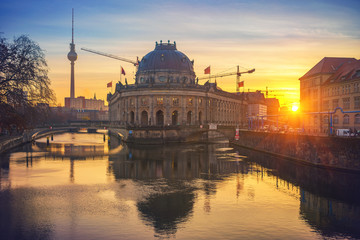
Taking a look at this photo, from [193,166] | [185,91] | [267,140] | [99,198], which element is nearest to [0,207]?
[99,198]

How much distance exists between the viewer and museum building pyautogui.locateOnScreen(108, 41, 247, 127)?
117188 mm

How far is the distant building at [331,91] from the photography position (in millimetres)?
78188

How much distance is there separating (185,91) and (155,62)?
23187 millimetres

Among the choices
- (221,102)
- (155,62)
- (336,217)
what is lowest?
(336,217)

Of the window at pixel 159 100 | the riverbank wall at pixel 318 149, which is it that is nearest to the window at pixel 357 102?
the riverbank wall at pixel 318 149

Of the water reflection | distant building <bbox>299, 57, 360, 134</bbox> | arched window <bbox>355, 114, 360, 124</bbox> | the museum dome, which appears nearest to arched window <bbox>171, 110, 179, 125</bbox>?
the museum dome

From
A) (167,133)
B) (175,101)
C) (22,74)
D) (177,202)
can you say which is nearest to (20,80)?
(22,74)

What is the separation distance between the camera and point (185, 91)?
4680 inches

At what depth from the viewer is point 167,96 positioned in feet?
384

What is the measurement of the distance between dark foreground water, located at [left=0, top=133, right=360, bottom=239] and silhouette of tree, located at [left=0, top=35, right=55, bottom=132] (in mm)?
8602

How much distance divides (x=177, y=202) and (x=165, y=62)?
10549 centimetres

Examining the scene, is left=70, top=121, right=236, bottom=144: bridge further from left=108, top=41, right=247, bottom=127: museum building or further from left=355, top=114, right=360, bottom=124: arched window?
left=355, top=114, right=360, bottom=124: arched window

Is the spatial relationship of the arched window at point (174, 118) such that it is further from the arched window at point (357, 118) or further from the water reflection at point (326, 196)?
the water reflection at point (326, 196)

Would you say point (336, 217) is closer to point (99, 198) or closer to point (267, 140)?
point (99, 198)
